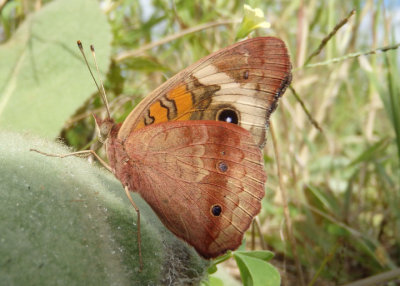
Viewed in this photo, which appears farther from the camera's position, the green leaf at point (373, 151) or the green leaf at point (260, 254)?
the green leaf at point (373, 151)

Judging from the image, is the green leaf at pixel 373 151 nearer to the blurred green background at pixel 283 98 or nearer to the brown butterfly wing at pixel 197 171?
the blurred green background at pixel 283 98

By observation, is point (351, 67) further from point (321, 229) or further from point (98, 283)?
point (98, 283)

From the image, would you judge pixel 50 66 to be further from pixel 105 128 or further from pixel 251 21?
pixel 251 21

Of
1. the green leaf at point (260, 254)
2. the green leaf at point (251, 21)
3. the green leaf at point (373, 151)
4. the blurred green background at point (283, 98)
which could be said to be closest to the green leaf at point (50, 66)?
the blurred green background at point (283, 98)

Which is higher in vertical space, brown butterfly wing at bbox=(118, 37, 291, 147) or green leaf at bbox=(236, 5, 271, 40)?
green leaf at bbox=(236, 5, 271, 40)

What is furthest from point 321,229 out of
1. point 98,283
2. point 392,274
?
point 98,283

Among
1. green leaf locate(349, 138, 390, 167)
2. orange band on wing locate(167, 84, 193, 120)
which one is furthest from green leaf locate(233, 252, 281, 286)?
green leaf locate(349, 138, 390, 167)

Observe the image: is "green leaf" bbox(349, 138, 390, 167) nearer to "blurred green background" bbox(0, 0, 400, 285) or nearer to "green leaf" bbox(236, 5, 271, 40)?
"blurred green background" bbox(0, 0, 400, 285)
